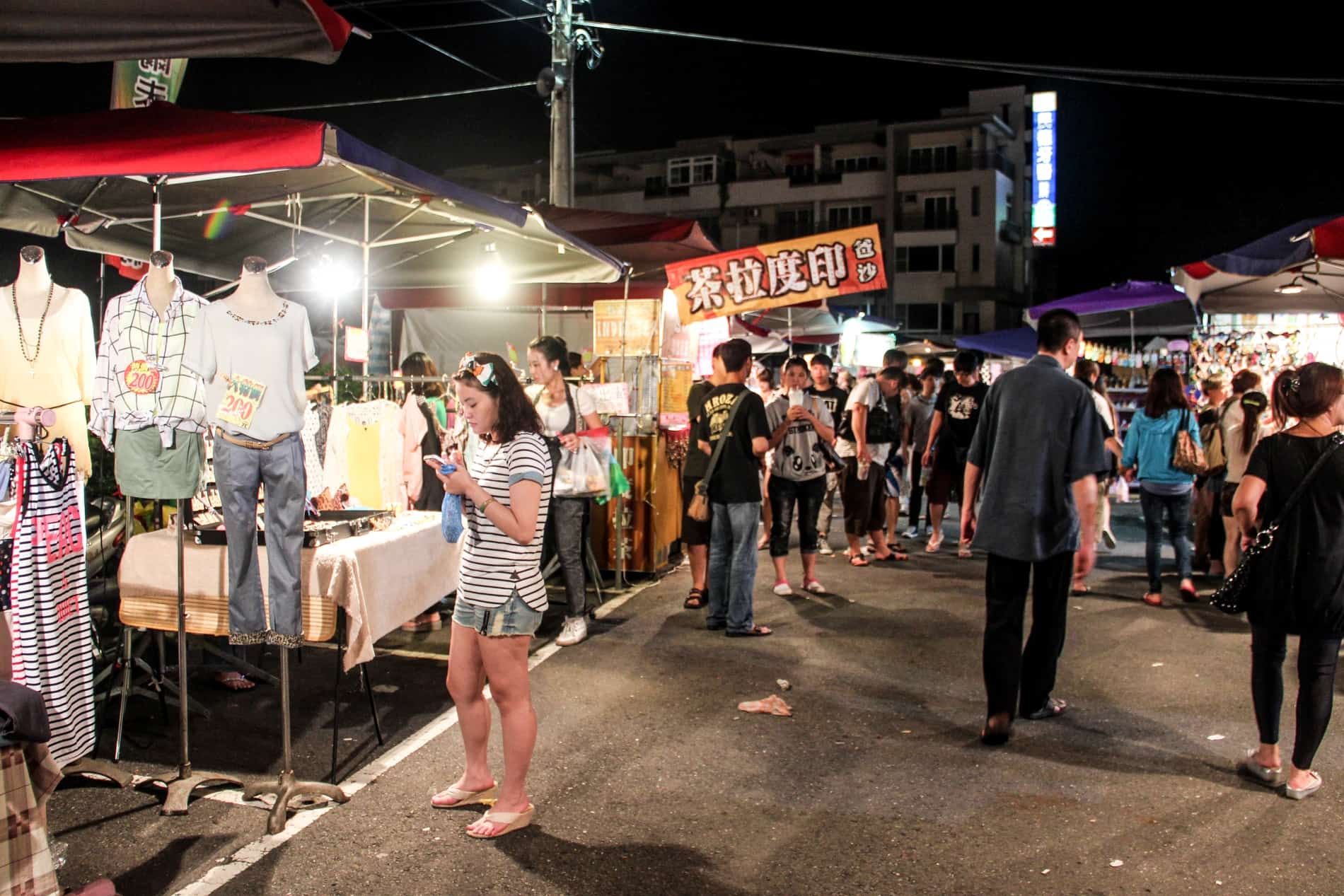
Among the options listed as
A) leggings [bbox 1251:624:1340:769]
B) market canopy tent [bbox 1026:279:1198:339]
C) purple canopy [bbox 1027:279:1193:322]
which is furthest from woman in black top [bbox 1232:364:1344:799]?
market canopy tent [bbox 1026:279:1198:339]

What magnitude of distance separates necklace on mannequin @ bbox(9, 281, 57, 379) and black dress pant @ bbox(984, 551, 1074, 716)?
4.63 meters

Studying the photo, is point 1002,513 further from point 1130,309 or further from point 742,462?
point 1130,309

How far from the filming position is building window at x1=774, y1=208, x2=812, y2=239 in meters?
49.9

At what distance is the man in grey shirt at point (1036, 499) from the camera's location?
493cm

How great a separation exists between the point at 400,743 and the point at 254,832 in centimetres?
106

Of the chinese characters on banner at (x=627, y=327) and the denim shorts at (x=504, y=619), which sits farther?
the chinese characters on banner at (x=627, y=327)

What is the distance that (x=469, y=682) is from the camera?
411 cm

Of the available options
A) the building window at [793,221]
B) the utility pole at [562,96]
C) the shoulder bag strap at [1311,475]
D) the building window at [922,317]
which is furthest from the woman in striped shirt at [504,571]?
the building window at [793,221]

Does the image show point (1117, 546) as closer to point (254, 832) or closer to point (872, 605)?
point (872, 605)

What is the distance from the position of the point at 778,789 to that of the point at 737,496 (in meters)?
2.88

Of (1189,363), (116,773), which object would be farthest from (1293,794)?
(1189,363)

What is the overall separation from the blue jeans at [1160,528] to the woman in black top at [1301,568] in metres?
3.98

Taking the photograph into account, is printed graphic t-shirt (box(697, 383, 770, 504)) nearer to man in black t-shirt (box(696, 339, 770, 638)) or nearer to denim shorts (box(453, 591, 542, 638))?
man in black t-shirt (box(696, 339, 770, 638))

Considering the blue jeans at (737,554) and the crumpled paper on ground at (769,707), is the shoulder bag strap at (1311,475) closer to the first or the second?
the crumpled paper on ground at (769,707)
